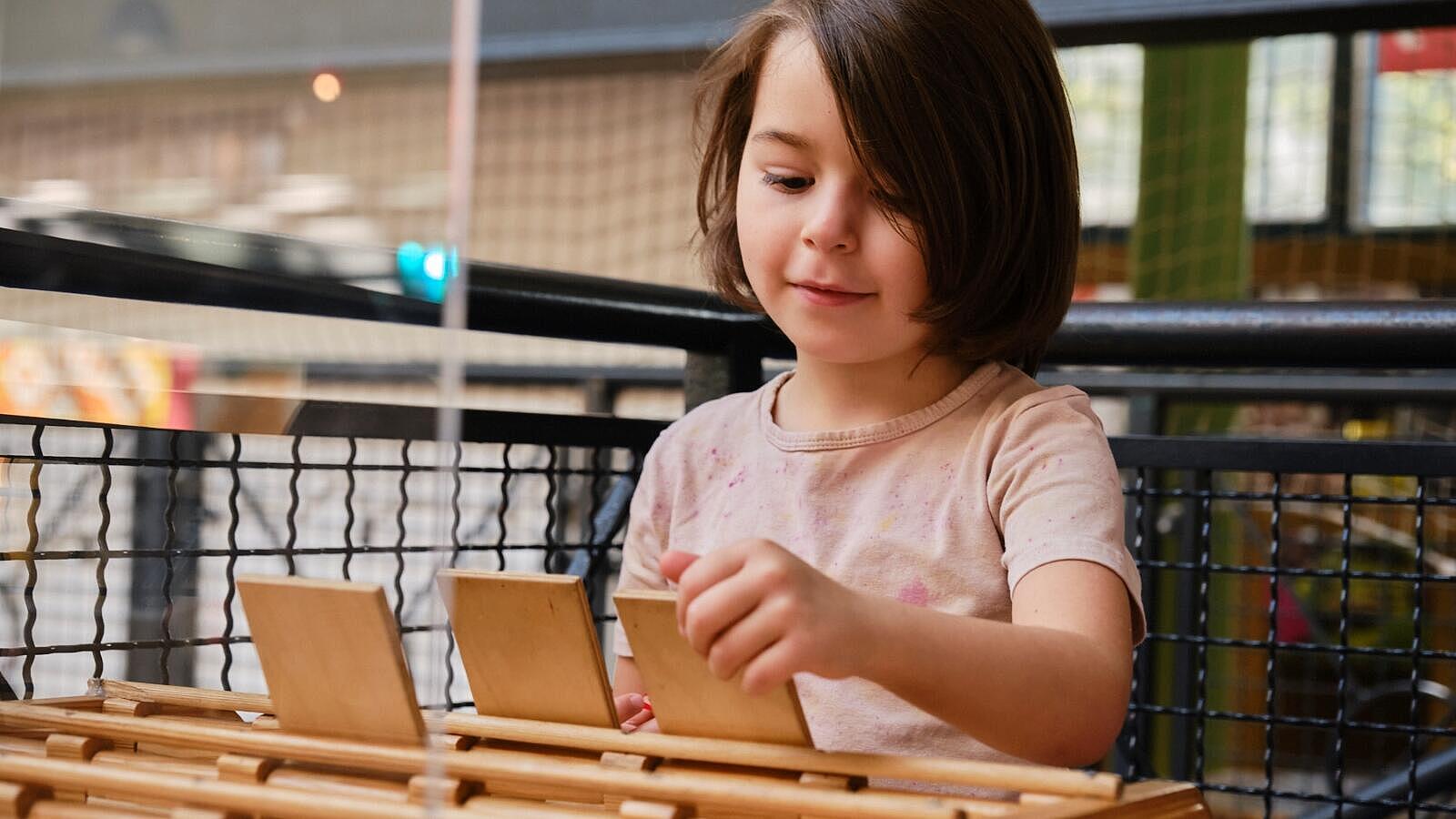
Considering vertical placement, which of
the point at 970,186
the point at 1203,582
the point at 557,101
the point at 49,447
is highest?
the point at 557,101

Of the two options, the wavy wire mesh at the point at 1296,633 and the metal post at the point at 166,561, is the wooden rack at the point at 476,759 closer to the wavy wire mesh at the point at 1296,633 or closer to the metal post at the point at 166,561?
the metal post at the point at 166,561

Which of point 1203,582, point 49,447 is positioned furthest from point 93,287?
point 1203,582

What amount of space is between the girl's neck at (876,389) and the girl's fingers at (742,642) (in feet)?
1.46

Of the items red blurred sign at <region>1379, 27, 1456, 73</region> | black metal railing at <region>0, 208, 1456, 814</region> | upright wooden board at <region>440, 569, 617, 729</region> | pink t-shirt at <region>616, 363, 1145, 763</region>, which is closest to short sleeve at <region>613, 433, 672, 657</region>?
pink t-shirt at <region>616, 363, 1145, 763</region>

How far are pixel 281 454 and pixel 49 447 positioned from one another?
0.14 metres

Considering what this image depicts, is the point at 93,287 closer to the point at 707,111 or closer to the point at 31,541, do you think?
the point at 31,541

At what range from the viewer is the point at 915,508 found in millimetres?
904

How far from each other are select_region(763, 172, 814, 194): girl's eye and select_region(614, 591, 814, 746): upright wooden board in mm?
391

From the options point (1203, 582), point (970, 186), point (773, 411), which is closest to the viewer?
point (970, 186)

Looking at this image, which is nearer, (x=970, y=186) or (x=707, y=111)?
(x=970, y=186)

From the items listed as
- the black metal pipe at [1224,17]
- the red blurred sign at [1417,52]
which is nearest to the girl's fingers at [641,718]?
the black metal pipe at [1224,17]

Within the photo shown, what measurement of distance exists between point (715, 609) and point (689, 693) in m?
0.04

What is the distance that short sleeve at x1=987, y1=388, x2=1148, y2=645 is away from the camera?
77cm

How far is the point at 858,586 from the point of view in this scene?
0.90 meters
